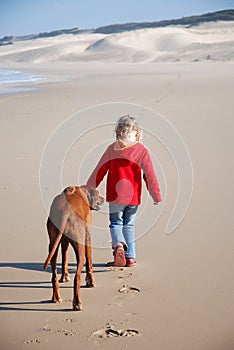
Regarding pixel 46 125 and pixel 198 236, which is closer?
pixel 198 236

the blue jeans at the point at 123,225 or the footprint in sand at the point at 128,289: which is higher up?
the blue jeans at the point at 123,225

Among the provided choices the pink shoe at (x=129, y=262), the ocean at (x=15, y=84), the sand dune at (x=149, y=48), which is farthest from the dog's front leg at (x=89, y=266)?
the sand dune at (x=149, y=48)

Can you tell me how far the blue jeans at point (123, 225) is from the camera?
5316 mm

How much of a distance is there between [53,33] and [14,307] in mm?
150100

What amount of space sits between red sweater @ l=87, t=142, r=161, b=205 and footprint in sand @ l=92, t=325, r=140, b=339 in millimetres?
1565

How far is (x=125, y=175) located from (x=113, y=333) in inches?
69.1

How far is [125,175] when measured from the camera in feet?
17.2

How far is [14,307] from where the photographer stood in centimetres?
438

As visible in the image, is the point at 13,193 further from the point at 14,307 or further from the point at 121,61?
the point at 121,61

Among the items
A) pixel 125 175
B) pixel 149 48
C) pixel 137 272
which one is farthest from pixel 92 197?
pixel 149 48

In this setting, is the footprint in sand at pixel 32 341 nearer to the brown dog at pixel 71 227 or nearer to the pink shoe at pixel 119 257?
the brown dog at pixel 71 227

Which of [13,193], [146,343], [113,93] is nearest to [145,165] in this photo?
[146,343]

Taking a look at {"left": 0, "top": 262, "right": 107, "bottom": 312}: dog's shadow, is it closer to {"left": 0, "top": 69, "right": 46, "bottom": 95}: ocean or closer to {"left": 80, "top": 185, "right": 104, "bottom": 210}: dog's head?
{"left": 80, "top": 185, "right": 104, "bottom": 210}: dog's head

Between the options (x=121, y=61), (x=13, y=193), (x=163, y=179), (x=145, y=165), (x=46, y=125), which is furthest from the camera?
(x=121, y=61)
